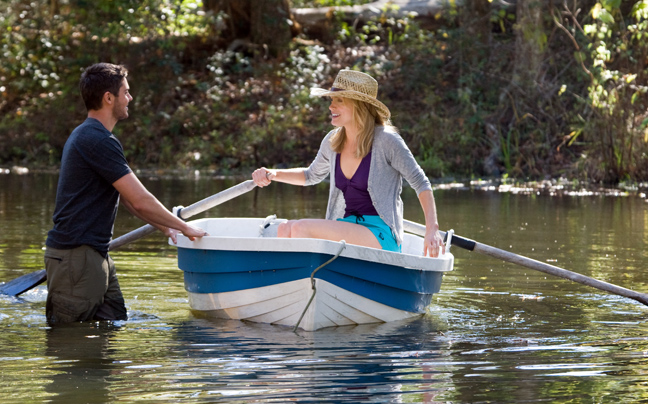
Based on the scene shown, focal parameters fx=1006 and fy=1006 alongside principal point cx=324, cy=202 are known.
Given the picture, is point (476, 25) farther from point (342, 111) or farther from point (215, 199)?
point (342, 111)

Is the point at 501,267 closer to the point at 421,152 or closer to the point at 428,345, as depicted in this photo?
the point at 428,345

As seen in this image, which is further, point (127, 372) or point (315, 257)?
point (315, 257)

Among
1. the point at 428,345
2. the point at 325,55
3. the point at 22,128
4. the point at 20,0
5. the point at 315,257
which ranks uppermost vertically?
the point at 20,0

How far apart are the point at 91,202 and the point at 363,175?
1.55 meters

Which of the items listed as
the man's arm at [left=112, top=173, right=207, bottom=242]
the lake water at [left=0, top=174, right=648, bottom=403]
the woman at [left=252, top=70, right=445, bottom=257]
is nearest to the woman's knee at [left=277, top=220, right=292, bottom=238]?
the woman at [left=252, top=70, right=445, bottom=257]

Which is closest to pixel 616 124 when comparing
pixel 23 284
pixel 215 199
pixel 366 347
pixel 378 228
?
pixel 215 199

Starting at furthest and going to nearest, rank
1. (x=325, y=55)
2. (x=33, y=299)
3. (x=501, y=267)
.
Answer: (x=325, y=55) → (x=501, y=267) → (x=33, y=299)

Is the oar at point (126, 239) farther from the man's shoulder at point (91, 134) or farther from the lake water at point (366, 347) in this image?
the man's shoulder at point (91, 134)

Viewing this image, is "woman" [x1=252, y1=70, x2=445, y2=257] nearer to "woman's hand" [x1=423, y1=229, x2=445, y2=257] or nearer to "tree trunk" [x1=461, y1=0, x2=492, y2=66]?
"woman's hand" [x1=423, y1=229, x2=445, y2=257]

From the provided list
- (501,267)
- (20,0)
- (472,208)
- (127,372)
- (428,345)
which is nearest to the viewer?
(127,372)

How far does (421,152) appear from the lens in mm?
18547

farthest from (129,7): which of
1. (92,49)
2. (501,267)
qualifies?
(501,267)

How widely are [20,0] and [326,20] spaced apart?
A: 748 cm

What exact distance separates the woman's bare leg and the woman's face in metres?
0.60
